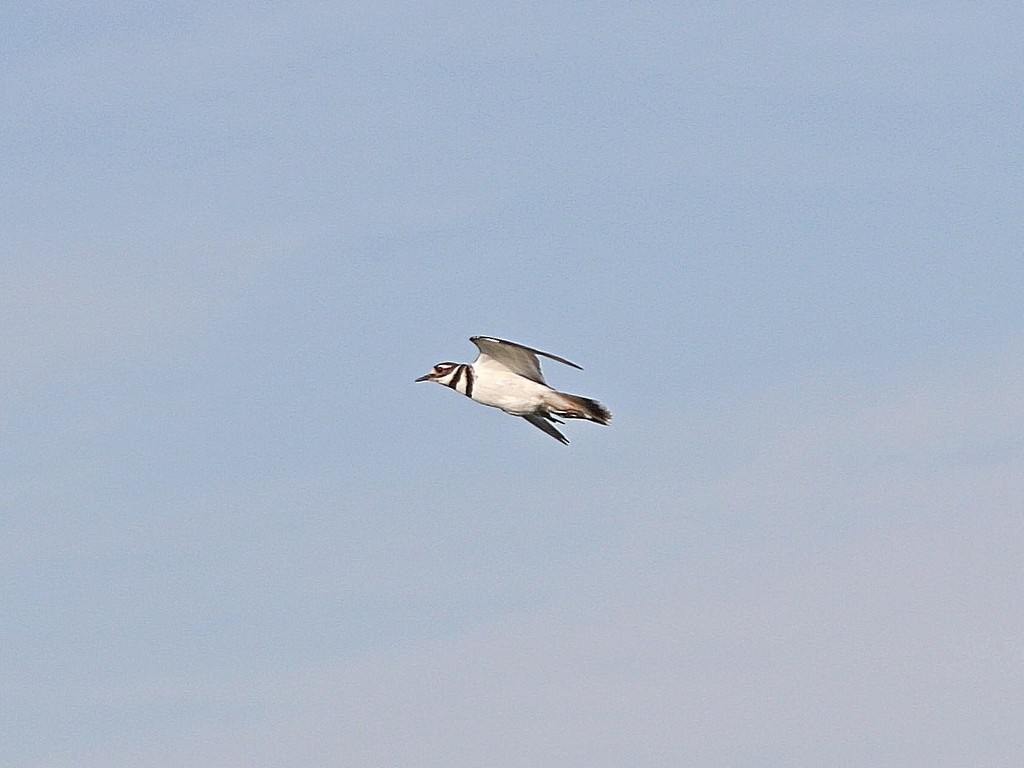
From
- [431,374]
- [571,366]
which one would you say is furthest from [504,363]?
[571,366]

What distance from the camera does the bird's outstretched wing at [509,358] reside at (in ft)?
163

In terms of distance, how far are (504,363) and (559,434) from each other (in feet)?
9.28

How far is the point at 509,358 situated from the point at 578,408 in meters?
2.26

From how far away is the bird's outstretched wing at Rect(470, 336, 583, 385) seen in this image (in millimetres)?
49625

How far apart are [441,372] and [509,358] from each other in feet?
7.26

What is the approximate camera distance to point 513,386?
5059 cm

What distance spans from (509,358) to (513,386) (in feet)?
2.40

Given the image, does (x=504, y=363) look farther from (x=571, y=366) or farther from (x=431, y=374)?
(x=571, y=366)

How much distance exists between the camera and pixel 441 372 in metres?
51.8

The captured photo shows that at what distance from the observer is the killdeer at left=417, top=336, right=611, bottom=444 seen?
164ft

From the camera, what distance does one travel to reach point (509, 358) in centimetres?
5050

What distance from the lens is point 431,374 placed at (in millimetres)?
52031

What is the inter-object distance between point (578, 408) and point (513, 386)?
189 cm

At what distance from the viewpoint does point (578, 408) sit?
49.8m
